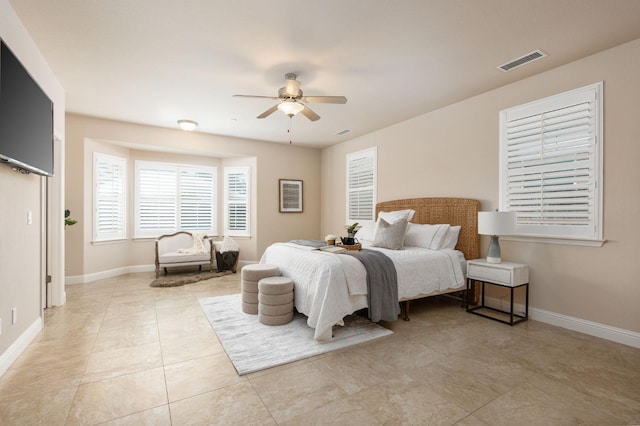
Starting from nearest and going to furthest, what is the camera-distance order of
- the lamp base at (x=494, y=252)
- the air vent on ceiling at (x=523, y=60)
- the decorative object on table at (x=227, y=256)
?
the air vent on ceiling at (x=523, y=60) → the lamp base at (x=494, y=252) → the decorative object on table at (x=227, y=256)

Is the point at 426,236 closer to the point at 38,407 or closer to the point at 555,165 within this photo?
the point at 555,165

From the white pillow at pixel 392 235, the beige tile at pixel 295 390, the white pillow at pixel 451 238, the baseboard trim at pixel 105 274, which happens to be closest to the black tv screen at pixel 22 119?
the beige tile at pixel 295 390

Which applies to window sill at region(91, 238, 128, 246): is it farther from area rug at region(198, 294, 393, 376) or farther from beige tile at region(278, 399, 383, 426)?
beige tile at region(278, 399, 383, 426)

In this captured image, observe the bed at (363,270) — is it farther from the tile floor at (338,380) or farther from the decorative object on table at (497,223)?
the decorative object on table at (497,223)

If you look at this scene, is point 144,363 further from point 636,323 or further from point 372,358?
point 636,323

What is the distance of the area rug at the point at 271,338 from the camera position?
8.48 ft

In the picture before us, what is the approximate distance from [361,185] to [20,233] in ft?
16.6

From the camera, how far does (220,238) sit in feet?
23.2

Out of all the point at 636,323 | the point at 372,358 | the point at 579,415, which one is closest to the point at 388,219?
the point at 372,358

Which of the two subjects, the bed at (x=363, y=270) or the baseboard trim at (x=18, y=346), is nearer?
the baseboard trim at (x=18, y=346)

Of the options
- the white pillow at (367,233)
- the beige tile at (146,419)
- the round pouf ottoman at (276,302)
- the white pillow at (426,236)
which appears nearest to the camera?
the beige tile at (146,419)

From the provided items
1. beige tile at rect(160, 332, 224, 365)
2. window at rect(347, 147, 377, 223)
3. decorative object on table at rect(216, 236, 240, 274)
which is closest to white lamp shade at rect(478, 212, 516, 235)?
window at rect(347, 147, 377, 223)

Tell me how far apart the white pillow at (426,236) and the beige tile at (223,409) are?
2.93 meters

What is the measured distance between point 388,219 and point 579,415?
316 centimetres
